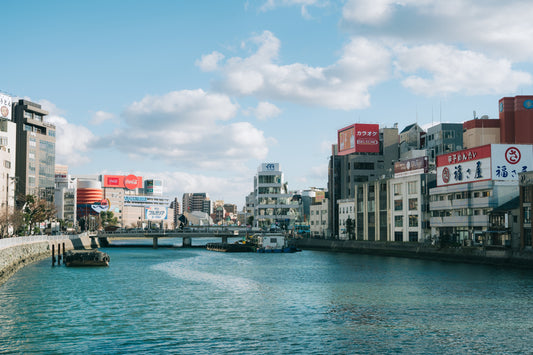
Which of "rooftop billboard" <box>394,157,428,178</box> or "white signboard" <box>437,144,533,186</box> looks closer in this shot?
"white signboard" <box>437,144,533,186</box>

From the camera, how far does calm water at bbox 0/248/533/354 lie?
41.7 m

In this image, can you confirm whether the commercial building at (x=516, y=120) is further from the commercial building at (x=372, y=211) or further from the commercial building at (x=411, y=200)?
the commercial building at (x=372, y=211)

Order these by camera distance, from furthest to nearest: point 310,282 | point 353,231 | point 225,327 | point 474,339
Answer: point 353,231 < point 310,282 < point 225,327 < point 474,339

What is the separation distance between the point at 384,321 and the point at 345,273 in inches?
1917

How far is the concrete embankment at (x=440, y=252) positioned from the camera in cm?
10067

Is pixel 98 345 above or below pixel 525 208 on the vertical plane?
below

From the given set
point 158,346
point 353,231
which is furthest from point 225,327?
point 353,231

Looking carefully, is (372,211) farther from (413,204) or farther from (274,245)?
(274,245)

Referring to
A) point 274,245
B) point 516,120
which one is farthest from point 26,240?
point 516,120

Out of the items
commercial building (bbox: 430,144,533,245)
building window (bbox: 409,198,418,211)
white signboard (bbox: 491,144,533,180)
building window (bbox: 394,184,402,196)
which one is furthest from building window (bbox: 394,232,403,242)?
white signboard (bbox: 491,144,533,180)

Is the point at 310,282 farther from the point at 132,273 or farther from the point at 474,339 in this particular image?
the point at 474,339

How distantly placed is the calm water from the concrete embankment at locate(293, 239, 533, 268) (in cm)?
805

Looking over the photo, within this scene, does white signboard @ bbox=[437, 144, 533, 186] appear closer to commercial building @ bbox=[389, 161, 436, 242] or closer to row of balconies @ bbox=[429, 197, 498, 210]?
row of balconies @ bbox=[429, 197, 498, 210]

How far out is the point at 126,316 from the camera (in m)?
53.1
